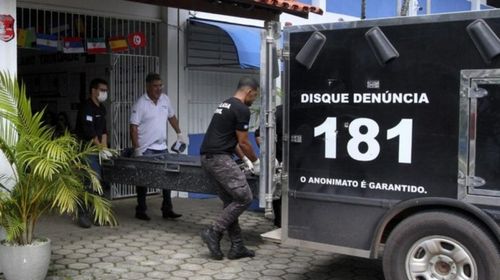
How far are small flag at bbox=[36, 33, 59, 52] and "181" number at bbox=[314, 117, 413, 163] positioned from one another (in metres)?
4.90

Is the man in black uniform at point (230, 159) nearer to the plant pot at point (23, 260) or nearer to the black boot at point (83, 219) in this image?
the plant pot at point (23, 260)

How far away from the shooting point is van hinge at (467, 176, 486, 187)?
156 inches

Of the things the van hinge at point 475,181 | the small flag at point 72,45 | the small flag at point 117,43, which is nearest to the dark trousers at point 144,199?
the small flag at point 117,43

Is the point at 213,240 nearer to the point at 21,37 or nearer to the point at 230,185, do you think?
the point at 230,185

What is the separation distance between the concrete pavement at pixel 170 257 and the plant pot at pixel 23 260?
36 cm

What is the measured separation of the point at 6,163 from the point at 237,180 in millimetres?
2055

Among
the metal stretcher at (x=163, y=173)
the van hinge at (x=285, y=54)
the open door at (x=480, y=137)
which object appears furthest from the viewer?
the metal stretcher at (x=163, y=173)

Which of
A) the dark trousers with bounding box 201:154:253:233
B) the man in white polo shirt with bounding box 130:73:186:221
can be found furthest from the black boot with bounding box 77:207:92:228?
the dark trousers with bounding box 201:154:253:233

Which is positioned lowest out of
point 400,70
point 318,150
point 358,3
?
point 318,150

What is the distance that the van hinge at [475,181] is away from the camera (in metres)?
3.97

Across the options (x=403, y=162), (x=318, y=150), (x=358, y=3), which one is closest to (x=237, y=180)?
(x=318, y=150)

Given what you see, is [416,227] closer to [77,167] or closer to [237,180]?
[237,180]

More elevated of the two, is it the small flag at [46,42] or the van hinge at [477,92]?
the small flag at [46,42]

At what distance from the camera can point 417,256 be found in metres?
4.20
